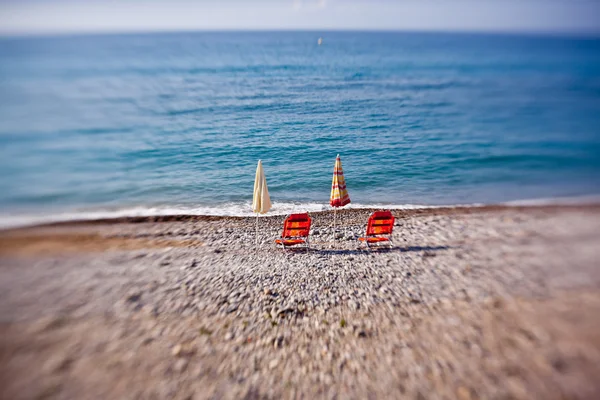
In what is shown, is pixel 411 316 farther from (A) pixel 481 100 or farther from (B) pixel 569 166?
(A) pixel 481 100

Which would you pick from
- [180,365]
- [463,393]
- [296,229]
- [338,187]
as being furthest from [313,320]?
[338,187]

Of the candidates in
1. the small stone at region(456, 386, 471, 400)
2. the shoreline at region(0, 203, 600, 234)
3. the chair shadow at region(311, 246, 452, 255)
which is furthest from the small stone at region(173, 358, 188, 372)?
the shoreline at region(0, 203, 600, 234)

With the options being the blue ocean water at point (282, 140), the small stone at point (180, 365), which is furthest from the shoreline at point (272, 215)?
the small stone at point (180, 365)

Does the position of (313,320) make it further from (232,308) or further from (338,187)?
(338,187)

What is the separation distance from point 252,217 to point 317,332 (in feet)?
22.9

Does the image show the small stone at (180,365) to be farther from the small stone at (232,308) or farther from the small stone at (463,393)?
the small stone at (463,393)

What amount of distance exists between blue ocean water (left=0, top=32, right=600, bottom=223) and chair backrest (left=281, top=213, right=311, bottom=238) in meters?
4.53

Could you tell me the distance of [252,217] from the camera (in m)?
11.8

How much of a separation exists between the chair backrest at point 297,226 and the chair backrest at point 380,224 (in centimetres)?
174

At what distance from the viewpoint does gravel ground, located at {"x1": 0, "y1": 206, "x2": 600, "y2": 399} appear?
12.9 feet

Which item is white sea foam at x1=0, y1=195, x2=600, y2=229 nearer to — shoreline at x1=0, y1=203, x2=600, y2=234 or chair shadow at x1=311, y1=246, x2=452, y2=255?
shoreline at x1=0, y1=203, x2=600, y2=234

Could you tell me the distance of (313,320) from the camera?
5625 millimetres

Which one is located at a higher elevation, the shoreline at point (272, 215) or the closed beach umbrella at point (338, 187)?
the closed beach umbrella at point (338, 187)

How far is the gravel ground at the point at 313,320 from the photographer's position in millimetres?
3945
